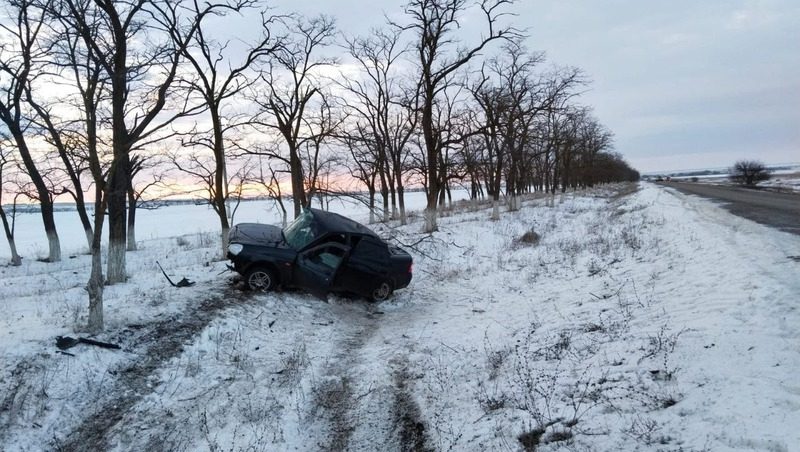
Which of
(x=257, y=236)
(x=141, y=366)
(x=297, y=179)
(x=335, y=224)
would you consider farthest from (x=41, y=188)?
(x=141, y=366)

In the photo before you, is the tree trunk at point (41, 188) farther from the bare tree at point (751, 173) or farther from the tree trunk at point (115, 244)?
the bare tree at point (751, 173)

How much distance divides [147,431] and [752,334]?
723 cm

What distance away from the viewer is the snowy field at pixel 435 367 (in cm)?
457

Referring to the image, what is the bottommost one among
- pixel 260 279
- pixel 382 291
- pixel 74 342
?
pixel 382 291

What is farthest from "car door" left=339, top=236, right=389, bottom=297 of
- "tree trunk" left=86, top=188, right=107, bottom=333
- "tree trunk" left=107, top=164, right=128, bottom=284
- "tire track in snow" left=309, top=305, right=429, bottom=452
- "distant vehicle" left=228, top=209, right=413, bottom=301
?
"tree trunk" left=107, top=164, right=128, bottom=284

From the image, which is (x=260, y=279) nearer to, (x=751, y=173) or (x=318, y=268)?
(x=318, y=268)

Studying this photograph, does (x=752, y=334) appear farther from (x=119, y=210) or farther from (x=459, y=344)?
(x=119, y=210)

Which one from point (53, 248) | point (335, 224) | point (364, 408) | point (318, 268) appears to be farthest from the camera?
point (53, 248)

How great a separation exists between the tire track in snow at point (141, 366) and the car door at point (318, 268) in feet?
4.21

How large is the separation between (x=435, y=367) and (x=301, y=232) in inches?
195

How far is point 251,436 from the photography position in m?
5.01

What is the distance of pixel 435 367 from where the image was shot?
22.6ft

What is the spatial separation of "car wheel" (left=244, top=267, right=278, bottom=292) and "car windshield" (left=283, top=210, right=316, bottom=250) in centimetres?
82

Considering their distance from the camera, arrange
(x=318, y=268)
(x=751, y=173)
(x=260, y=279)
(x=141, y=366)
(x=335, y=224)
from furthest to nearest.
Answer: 1. (x=751, y=173)
2. (x=335, y=224)
3. (x=318, y=268)
4. (x=260, y=279)
5. (x=141, y=366)
